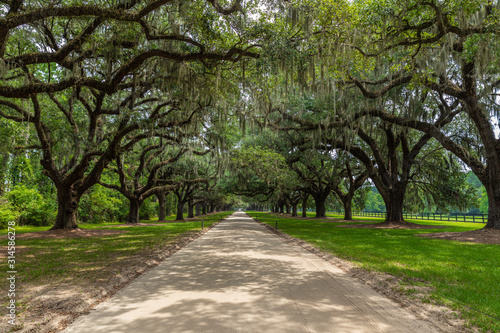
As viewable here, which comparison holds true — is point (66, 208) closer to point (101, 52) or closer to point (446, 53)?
point (101, 52)

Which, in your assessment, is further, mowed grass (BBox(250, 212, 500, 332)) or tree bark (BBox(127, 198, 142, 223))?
tree bark (BBox(127, 198, 142, 223))

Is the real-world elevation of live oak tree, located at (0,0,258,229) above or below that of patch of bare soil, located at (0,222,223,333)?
above

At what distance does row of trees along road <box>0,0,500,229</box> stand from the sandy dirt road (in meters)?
5.90

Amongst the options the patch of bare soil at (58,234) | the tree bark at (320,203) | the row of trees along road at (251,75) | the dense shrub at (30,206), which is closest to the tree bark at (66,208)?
the row of trees along road at (251,75)

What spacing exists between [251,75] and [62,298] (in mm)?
9629

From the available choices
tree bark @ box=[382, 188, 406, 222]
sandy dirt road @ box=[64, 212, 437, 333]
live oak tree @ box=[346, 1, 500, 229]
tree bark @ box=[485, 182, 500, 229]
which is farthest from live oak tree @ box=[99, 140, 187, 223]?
tree bark @ box=[485, 182, 500, 229]

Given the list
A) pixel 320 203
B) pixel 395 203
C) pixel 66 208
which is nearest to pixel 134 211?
pixel 66 208

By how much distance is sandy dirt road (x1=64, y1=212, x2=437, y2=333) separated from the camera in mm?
3516

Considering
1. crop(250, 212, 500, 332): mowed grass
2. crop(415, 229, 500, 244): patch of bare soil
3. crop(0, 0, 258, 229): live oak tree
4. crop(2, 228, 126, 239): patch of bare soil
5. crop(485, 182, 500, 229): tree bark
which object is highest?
crop(0, 0, 258, 229): live oak tree

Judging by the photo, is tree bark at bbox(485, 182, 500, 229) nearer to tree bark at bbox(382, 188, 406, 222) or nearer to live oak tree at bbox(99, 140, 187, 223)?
tree bark at bbox(382, 188, 406, 222)

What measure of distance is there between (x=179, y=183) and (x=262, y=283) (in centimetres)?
2107

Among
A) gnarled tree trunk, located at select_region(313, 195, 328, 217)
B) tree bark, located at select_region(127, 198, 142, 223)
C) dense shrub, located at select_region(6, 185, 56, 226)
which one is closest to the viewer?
dense shrub, located at select_region(6, 185, 56, 226)

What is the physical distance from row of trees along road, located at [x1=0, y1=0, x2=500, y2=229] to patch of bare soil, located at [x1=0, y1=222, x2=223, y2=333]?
579 cm

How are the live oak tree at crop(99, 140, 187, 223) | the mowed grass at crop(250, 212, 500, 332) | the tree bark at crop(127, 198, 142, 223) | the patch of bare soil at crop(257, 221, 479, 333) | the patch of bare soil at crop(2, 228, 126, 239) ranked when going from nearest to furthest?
1. the patch of bare soil at crop(257, 221, 479, 333)
2. the mowed grass at crop(250, 212, 500, 332)
3. the patch of bare soil at crop(2, 228, 126, 239)
4. the live oak tree at crop(99, 140, 187, 223)
5. the tree bark at crop(127, 198, 142, 223)
